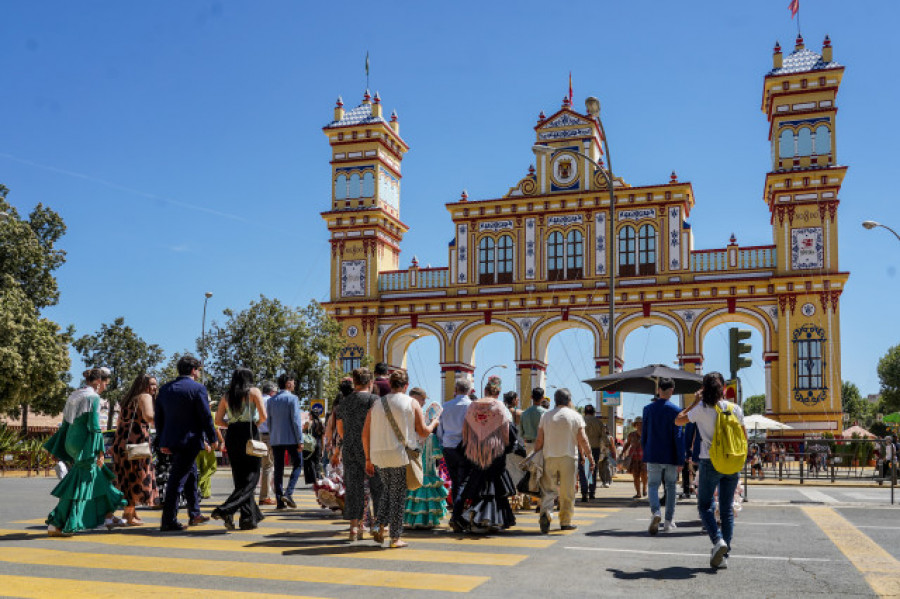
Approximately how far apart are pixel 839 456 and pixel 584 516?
15553mm

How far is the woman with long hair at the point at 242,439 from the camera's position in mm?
10531

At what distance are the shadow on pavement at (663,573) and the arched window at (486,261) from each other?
3554 centimetres

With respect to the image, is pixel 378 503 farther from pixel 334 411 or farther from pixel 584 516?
pixel 584 516

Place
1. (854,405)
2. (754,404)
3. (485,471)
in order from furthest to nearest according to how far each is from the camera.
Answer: (754,404) → (854,405) → (485,471)

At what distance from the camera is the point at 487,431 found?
11.0 metres

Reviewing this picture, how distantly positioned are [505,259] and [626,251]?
18.3ft

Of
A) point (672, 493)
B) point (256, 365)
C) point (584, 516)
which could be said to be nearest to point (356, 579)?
point (672, 493)

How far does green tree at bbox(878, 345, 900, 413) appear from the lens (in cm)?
7412

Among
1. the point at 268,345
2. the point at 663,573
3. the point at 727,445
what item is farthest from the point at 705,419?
the point at 268,345

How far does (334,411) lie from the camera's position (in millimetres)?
10945

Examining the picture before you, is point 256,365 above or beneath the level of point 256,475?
above

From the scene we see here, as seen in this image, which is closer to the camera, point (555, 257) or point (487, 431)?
point (487, 431)

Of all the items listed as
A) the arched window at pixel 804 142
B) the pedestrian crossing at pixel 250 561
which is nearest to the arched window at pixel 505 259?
the arched window at pixel 804 142

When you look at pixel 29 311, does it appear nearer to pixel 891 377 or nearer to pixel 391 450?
pixel 391 450
